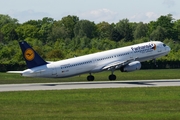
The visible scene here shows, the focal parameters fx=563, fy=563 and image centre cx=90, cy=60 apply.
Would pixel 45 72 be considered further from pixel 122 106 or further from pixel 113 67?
pixel 122 106

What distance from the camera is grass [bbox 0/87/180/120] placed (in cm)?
3800

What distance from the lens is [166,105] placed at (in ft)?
142

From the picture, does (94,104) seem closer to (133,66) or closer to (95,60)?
(133,66)

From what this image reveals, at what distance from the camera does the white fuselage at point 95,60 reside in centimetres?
6699

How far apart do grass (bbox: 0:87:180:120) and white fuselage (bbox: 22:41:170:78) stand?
10447 mm

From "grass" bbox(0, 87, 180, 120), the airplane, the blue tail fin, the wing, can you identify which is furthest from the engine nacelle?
"grass" bbox(0, 87, 180, 120)

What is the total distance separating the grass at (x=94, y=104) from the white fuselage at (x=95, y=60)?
10447 mm

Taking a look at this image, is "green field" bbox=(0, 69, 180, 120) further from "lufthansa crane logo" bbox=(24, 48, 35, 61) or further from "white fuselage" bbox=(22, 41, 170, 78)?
"white fuselage" bbox=(22, 41, 170, 78)

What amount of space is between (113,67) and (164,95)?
2205 centimetres

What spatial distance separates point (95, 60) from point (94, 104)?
2753 centimetres

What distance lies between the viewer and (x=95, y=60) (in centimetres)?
7169

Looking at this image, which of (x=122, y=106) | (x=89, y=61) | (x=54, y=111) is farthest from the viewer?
(x=89, y=61)

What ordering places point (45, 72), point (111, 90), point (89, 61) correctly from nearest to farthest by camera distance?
1. point (111, 90)
2. point (45, 72)
3. point (89, 61)

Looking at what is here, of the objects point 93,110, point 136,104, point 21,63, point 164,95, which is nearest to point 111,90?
point 164,95
